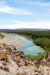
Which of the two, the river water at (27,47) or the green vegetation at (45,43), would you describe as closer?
the river water at (27,47)

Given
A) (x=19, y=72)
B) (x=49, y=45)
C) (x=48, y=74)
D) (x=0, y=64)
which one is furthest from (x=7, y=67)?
(x=49, y=45)

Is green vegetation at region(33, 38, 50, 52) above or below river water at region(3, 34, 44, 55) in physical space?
above

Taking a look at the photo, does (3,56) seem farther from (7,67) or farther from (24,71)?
(24,71)

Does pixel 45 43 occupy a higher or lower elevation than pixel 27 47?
higher

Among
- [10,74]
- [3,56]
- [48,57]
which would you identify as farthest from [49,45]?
[10,74]

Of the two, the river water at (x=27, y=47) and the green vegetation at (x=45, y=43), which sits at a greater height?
the green vegetation at (x=45, y=43)

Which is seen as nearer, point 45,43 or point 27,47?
point 27,47

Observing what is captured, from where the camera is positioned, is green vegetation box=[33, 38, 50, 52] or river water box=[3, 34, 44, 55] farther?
green vegetation box=[33, 38, 50, 52]

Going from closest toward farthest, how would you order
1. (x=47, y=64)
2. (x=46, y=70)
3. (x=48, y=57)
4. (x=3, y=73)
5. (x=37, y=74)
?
(x=3, y=73), (x=37, y=74), (x=46, y=70), (x=47, y=64), (x=48, y=57)

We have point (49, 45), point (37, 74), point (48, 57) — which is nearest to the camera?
point (37, 74)

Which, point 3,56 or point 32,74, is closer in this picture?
point 32,74
